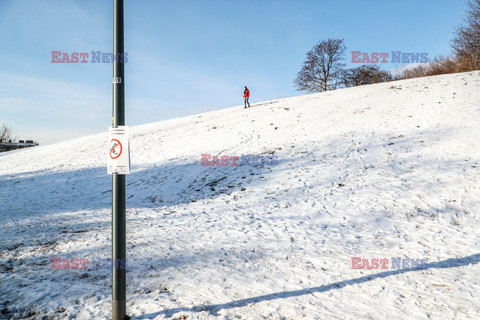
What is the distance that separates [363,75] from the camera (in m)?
46.9

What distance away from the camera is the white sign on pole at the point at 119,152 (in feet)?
10.9

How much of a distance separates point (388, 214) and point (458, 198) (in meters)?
2.47

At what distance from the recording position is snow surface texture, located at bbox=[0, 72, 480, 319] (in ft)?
13.9

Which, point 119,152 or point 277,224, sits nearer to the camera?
point 119,152

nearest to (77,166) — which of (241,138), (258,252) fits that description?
(241,138)

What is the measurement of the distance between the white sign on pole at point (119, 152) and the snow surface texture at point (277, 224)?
7.59 feet

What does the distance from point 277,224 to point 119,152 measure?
18.2ft

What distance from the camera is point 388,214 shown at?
7773 mm

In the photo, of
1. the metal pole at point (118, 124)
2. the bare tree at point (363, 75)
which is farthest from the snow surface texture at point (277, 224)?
the bare tree at point (363, 75)

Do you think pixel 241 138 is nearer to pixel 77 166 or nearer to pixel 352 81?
pixel 77 166
